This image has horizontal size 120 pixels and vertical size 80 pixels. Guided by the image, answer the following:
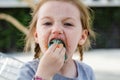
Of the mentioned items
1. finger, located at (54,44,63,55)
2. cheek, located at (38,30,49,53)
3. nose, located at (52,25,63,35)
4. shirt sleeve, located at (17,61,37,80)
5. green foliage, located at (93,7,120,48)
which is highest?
nose, located at (52,25,63,35)

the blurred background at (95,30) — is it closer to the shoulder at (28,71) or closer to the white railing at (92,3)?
the white railing at (92,3)

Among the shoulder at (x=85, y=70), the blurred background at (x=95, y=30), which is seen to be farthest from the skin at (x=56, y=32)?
the blurred background at (x=95, y=30)

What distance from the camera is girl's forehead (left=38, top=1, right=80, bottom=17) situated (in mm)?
1504

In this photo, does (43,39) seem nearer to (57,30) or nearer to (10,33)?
(57,30)

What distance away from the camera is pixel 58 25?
4.87ft

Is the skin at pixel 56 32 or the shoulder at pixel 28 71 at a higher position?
the skin at pixel 56 32

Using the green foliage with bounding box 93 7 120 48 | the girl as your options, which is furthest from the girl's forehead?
the green foliage with bounding box 93 7 120 48

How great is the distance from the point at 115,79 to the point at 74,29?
16.2 feet

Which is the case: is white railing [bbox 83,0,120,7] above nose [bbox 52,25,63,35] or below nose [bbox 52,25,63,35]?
below

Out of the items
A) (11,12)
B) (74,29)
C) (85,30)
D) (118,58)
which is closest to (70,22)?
(74,29)

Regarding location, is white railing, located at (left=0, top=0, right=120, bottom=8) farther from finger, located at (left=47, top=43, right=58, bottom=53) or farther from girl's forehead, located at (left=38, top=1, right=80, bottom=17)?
finger, located at (left=47, top=43, right=58, bottom=53)

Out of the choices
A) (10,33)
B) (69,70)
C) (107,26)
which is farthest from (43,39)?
(107,26)

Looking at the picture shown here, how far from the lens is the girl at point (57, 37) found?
1.40 meters

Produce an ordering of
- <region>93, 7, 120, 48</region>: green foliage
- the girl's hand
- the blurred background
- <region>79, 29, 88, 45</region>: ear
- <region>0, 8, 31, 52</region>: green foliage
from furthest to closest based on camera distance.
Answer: <region>93, 7, 120, 48</region>: green foliage → <region>0, 8, 31, 52</region>: green foliage → the blurred background → <region>79, 29, 88, 45</region>: ear → the girl's hand
